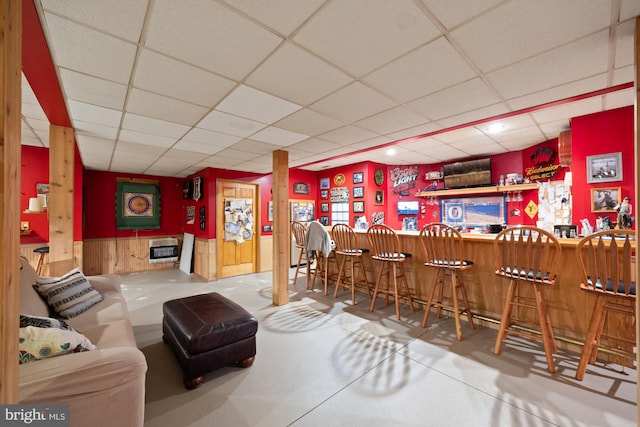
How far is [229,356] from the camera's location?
213 cm

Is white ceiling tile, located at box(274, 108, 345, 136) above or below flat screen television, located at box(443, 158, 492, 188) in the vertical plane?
above

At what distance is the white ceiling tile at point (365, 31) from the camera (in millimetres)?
1327

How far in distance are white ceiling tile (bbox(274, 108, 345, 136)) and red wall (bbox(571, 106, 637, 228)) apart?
2.87 meters

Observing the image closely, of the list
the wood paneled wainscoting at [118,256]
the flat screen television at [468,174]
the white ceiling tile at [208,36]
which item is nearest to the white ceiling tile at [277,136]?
the white ceiling tile at [208,36]

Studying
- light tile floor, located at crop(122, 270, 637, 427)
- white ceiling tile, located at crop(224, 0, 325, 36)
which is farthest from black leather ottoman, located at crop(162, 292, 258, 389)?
white ceiling tile, located at crop(224, 0, 325, 36)

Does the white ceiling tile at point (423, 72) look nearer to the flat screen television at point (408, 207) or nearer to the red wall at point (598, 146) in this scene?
the red wall at point (598, 146)

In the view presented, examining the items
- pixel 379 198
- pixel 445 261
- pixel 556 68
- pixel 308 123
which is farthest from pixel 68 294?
pixel 379 198

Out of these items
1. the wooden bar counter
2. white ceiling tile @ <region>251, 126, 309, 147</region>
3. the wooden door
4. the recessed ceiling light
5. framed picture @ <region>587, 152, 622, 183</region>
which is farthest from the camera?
the wooden door

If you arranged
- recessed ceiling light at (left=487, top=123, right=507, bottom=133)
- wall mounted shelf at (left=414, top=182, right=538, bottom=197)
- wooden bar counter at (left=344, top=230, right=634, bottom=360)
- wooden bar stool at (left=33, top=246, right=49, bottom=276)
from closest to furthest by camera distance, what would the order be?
wooden bar counter at (left=344, top=230, right=634, bottom=360)
recessed ceiling light at (left=487, top=123, right=507, bottom=133)
wooden bar stool at (left=33, top=246, right=49, bottom=276)
wall mounted shelf at (left=414, top=182, right=538, bottom=197)

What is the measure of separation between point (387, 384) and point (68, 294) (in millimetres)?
2854

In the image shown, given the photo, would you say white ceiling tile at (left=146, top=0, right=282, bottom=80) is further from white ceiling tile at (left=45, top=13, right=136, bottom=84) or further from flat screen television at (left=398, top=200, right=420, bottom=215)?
flat screen television at (left=398, top=200, right=420, bottom=215)

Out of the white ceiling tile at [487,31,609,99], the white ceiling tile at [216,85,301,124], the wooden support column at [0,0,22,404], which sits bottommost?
the wooden support column at [0,0,22,404]

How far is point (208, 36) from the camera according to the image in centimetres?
152

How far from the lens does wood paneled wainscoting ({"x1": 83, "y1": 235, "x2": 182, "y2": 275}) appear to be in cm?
578
